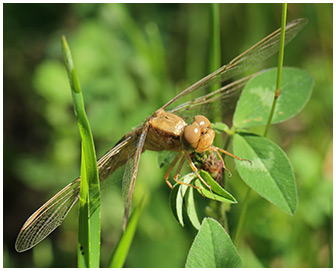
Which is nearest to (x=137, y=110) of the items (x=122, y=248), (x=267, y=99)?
(x=267, y=99)

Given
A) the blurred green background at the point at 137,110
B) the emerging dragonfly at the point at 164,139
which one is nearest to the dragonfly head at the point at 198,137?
the emerging dragonfly at the point at 164,139

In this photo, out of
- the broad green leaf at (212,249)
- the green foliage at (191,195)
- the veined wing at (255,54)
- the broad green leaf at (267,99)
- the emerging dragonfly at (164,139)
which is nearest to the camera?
the broad green leaf at (212,249)

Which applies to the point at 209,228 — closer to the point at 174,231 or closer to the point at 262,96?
the point at 262,96

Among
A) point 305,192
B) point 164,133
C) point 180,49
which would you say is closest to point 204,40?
point 180,49

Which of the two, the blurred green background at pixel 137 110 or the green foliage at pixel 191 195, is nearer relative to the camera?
the green foliage at pixel 191 195

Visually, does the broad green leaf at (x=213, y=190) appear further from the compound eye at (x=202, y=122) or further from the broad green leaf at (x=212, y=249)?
the compound eye at (x=202, y=122)

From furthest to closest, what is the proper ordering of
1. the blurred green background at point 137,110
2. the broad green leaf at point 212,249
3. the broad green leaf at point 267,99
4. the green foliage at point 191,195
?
the blurred green background at point 137,110, the broad green leaf at point 267,99, the green foliage at point 191,195, the broad green leaf at point 212,249

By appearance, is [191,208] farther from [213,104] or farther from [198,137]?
[213,104]
